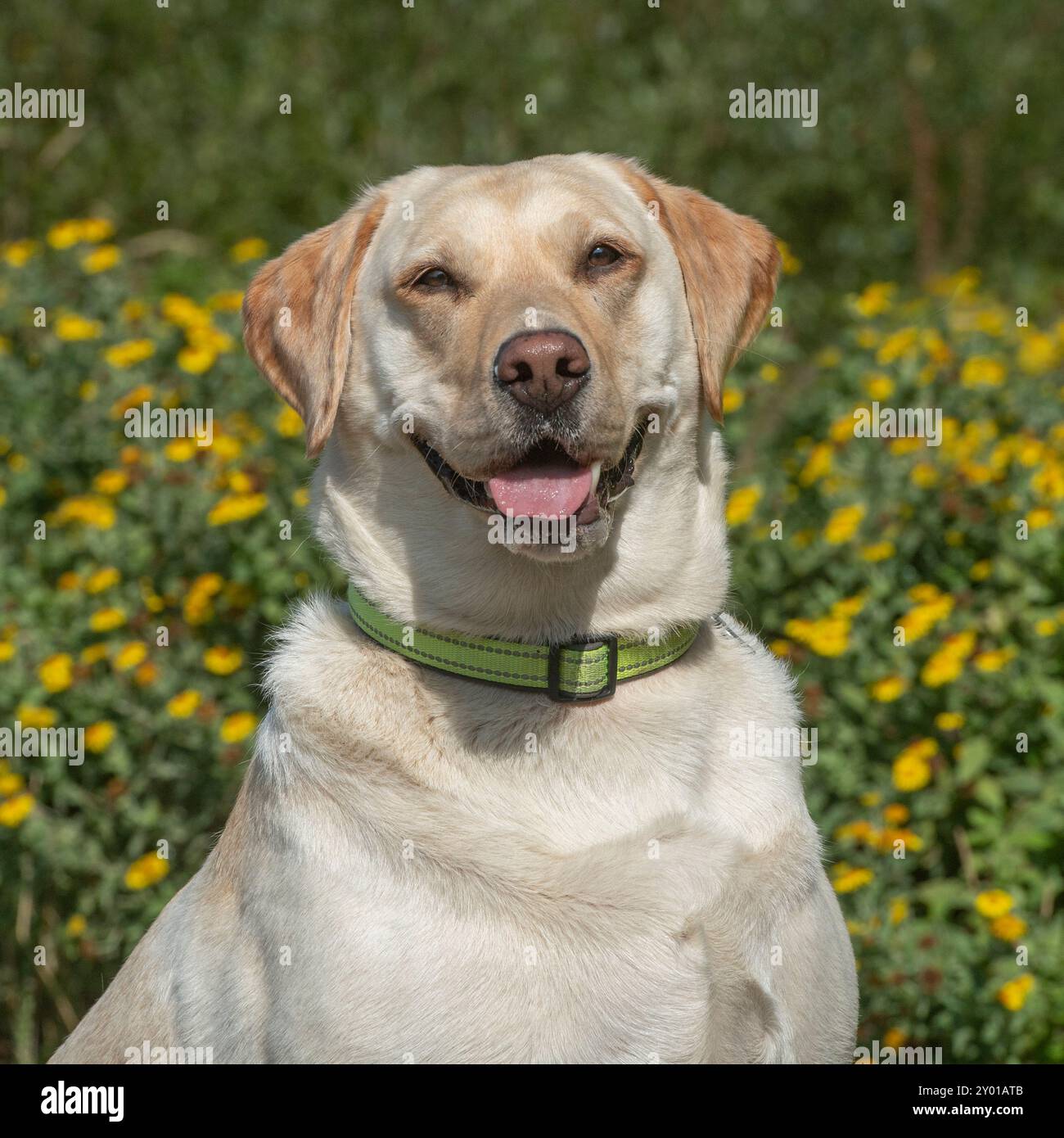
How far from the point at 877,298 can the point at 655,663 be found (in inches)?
104

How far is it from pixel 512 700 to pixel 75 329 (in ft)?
9.08

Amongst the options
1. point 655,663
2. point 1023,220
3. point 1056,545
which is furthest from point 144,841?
point 1023,220

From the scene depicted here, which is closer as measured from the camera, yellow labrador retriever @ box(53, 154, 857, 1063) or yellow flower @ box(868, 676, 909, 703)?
yellow labrador retriever @ box(53, 154, 857, 1063)

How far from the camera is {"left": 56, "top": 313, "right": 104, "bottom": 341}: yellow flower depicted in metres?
4.89

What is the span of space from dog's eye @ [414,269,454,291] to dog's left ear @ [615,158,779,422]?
0.55 meters

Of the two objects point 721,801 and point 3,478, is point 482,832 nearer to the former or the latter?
point 721,801

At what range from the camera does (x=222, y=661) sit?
4.20 meters

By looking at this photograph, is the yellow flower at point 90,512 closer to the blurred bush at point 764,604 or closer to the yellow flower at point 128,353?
the blurred bush at point 764,604

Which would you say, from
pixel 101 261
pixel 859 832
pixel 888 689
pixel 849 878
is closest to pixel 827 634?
pixel 888 689

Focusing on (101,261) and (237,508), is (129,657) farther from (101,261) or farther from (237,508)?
(101,261)

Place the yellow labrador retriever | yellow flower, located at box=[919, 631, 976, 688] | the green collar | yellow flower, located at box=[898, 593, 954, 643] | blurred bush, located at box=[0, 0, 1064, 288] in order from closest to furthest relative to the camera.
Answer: the yellow labrador retriever → the green collar → yellow flower, located at box=[919, 631, 976, 688] → yellow flower, located at box=[898, 593, 954, 643] → blurred bush, located at box=[0, 0, 1064, 288]

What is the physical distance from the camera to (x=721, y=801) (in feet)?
9.25

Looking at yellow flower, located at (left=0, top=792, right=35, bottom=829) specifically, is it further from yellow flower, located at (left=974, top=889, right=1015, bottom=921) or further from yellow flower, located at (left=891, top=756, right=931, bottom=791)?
yellow flower, located at (left=974, top=889, right=1015, bottom=921)

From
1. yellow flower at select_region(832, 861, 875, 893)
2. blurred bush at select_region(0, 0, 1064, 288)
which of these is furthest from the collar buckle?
blurred bush at select_region(0, 0, 1064, 288)
